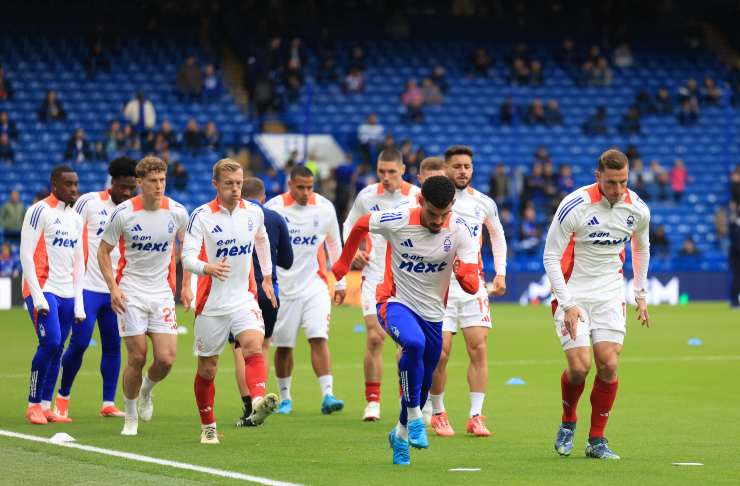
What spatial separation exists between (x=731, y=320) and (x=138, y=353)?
19.0 meters

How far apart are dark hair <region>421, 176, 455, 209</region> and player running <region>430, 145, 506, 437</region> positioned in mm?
2498

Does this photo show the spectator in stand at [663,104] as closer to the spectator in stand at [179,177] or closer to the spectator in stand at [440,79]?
the spectator in stand at [440,79]

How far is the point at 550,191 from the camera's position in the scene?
3722 cm

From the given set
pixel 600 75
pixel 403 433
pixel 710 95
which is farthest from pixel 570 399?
pixel 710 95

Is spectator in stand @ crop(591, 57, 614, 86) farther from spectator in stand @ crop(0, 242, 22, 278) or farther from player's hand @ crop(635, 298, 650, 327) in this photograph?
player's hand @ crop(635, 298, 650, 327)

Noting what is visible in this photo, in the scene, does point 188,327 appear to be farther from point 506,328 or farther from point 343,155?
point 343,155

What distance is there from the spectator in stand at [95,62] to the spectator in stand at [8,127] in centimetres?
292

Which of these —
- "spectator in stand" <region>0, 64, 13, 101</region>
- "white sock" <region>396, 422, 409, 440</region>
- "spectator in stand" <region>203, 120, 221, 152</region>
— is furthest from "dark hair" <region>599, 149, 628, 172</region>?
"spectator in stand" <region>0, 64, 13, 101</region>

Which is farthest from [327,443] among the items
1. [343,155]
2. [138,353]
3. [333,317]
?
[343,155]

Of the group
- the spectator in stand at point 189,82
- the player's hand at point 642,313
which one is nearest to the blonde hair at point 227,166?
the player's hand at point 642,313

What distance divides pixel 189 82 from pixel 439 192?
29.2 meters

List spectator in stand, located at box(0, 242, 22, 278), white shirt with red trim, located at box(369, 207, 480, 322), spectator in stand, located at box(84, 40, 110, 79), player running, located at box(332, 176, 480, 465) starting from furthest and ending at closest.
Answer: spectator in stand, located at box(84, 40, 110, 79) < spectator in stand, located at box(0, 242, 22, 278) < white shirt with red trim, located at box(369, 207, 480, 322) < player running, located at box(332, 176, 480, 465)

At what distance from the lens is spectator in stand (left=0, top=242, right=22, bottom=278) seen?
3080 centimetres

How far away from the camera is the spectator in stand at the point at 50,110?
36125 mm
